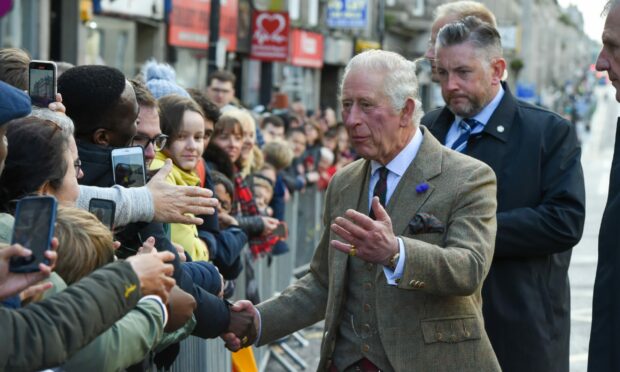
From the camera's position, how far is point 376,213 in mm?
3959

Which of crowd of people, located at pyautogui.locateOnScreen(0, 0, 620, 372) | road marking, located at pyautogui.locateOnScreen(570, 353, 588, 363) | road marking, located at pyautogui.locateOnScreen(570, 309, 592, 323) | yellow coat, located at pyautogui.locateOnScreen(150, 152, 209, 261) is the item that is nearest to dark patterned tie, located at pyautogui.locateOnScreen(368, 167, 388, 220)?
crowd of people, located at pyautogui.locateOnScreen(0, 0, 620, 372)

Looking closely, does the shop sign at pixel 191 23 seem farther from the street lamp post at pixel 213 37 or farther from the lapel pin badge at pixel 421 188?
the lapel pin badge at pixel 421 188

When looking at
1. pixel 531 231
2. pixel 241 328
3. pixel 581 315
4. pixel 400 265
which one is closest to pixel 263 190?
pixel 531 231

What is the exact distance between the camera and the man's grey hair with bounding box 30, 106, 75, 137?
12.9 ft

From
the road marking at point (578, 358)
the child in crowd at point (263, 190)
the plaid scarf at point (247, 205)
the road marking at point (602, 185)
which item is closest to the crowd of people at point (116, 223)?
the plaid scarf at point (247, 205)

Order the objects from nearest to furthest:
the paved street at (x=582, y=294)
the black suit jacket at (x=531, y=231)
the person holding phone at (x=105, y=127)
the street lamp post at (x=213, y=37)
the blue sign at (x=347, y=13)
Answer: the person holding phone at (x=105, y=127)
the black suit jacket at (x=531, y=231)
the paved street at (x=582, y=294)
the street lamp post at (x=213, y=37)
the blue sign at (x=347, y=13)

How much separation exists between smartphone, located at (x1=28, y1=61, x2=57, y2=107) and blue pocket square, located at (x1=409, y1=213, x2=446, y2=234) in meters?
1.35

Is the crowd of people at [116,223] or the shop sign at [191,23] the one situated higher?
the shop sign at [191,23]

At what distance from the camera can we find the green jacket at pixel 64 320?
2.95 meters

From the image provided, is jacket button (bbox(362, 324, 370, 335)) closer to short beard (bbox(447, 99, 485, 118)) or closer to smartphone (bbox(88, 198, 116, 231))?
smartphone (bbox(88, 198, 116, 231))

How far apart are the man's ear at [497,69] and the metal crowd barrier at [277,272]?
68.5 inches

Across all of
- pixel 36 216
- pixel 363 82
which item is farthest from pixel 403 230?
pixel 36 216

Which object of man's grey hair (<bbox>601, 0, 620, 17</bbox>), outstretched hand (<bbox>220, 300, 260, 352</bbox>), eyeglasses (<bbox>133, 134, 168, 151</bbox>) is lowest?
outstretched hand (<bbox>220, 300, 260, 352</bbox>)

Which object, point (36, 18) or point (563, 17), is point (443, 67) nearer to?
point (36, 18)
